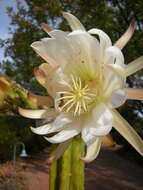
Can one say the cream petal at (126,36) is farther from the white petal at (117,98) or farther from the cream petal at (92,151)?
the cream petal at (92,151)

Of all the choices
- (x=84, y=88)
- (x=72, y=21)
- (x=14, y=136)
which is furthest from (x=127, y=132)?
(x=14, y=136)

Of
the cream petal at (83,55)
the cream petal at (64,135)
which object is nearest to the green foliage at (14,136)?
the cream petal at (83,55)

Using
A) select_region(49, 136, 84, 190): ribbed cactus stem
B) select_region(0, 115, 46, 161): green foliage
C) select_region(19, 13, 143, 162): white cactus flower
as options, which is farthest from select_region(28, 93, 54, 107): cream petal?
select_region(0, 115, 46, 161): green foliage

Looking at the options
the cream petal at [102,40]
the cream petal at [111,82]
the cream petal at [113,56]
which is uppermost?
the cream petal at [102,40]

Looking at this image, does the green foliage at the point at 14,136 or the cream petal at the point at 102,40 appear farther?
the green foliage at the point at 14,136

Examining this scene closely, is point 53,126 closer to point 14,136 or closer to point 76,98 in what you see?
point 76,98

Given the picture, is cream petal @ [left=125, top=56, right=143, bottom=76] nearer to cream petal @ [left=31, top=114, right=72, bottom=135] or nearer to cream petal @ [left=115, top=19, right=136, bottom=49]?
cream petal @ [left=115, top=19, right=136, bottom=49]
